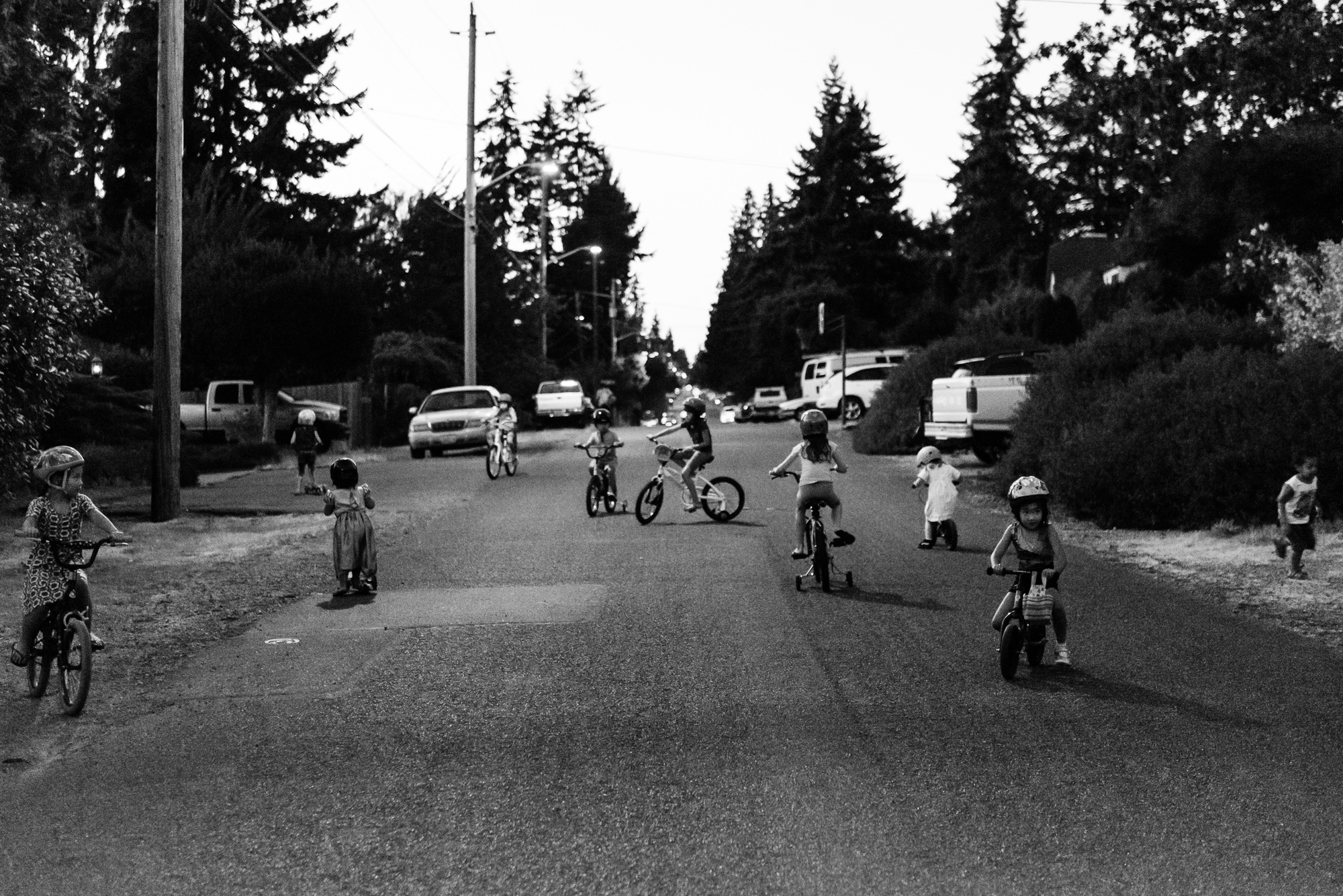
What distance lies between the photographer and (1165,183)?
37.8 meters

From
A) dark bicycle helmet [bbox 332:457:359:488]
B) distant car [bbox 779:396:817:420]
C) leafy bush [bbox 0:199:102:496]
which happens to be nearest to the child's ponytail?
dark bicycle helmet [bbox 332:457:359:488]

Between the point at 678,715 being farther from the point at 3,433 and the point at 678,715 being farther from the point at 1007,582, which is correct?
the point at 3,433

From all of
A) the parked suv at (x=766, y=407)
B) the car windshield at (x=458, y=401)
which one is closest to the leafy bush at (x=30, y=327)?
the car windshield at (x=458, y=401)

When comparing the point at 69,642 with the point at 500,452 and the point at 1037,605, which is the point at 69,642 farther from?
the point at 500,452

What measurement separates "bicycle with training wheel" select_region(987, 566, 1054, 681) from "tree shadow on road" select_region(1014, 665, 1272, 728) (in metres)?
0.17

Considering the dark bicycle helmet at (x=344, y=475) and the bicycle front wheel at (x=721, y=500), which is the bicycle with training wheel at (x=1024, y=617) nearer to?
the dark bicycle helmet at (x=344, y=475)

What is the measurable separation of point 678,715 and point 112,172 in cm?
5148

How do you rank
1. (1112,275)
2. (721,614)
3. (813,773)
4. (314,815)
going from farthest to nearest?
(1112,275)
(721,614)
(813,773)
(314,815)

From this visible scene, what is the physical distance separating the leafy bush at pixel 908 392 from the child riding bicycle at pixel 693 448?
14952 mm

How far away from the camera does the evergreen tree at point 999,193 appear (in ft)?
263

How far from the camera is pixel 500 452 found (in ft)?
95.3

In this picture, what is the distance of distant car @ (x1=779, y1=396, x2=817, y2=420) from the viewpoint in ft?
190

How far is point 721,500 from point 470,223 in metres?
30.2

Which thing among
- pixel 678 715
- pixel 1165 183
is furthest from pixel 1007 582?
pixel 1165 183
